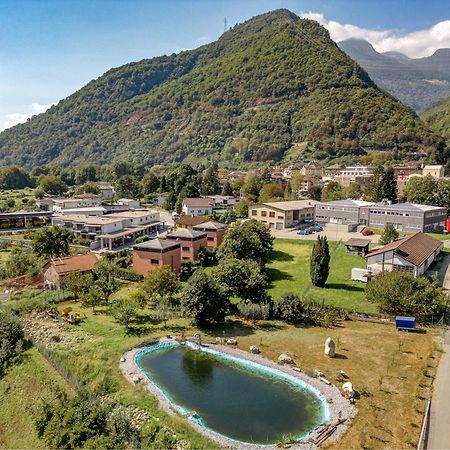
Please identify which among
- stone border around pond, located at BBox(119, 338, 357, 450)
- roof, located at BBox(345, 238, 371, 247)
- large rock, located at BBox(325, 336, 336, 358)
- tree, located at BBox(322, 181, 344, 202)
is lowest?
stone border around pond, located at BBox(119, 338, 357, 450)

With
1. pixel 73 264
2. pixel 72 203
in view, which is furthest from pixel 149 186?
pixel 73 264

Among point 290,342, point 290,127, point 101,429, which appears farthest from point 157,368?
point 290,127

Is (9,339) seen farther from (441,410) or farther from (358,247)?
(358,247)

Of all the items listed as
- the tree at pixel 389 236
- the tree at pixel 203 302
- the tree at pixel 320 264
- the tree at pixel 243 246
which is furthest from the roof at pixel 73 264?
the tree at pixel 389 236

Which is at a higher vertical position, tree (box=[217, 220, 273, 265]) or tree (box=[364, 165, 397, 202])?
tree (box=[364, 165, 397, 202])

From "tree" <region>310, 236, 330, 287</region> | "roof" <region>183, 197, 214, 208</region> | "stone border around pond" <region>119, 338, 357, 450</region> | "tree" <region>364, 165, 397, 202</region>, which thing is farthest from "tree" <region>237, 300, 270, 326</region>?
"tree" <region>364, 165, 397, 202</region>

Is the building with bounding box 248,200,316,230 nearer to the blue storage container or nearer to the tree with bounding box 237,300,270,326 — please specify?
the tree with bounding box 237,300,270,326
